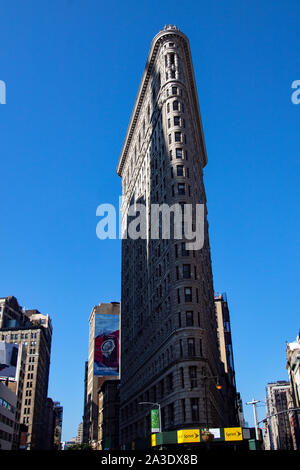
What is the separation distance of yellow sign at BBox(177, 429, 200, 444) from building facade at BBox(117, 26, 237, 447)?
3.28 meters

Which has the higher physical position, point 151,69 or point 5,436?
point 151,69

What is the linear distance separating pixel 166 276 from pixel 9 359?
288 feet

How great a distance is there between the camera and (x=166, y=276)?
246ft

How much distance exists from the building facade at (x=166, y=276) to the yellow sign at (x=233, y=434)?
10.6 feet

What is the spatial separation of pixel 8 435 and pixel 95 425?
277ft

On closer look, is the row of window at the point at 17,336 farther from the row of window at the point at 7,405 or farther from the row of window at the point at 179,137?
the row of window at the point at 179,137

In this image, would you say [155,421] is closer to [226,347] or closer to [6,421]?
Answer: [6,421]

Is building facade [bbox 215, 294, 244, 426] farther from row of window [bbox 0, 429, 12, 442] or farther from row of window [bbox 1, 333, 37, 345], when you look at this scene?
row of window [bbox 0, 429, 12, 442]

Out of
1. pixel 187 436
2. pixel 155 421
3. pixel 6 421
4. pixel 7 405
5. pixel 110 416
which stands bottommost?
pixel 187 436

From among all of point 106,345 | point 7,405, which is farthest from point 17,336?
point 7,405

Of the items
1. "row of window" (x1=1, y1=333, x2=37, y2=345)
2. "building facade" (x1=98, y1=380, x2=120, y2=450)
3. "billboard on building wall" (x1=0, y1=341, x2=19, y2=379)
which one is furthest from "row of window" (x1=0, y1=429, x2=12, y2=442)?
"row of window" (x1=1, y1=333, x2=37, y2=345)

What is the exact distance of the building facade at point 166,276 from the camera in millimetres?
64625

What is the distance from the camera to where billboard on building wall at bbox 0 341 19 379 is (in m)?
138

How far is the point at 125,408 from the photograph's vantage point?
103500 mm
